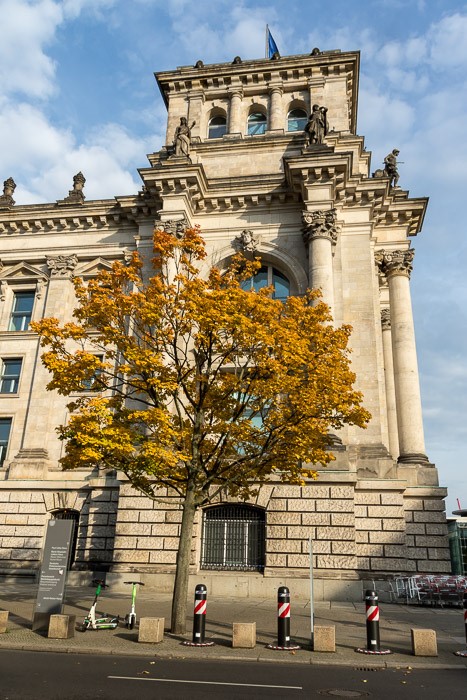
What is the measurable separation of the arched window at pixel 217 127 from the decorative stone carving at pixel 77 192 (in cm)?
829

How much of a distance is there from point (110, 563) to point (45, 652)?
12913 mm

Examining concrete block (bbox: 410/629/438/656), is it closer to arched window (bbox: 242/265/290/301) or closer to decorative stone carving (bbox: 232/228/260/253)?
arched window (bbox: 242/265/290/301)

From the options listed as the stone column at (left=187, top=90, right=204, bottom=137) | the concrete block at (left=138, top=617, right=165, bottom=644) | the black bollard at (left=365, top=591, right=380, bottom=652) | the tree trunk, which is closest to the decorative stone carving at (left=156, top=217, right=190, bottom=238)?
the stone column at (left=187, top=90, right=204, bottom=137)

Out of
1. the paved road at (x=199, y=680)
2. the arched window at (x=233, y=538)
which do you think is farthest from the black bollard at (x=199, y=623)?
the arched window at (x=233, y=538)

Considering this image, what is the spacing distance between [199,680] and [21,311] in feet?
88.2

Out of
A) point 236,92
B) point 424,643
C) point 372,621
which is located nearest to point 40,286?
point 236,92

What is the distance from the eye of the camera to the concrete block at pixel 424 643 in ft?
39.3

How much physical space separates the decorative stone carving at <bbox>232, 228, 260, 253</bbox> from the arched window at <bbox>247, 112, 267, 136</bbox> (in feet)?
29.5

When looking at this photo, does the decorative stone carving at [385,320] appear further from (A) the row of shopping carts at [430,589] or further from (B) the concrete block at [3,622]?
(B) the concrete block at [3,622]

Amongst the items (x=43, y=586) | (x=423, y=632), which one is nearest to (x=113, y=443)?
(x=43, y=586)

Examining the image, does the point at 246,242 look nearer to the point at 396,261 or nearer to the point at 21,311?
the point at 396,261

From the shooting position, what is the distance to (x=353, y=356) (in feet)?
85.2

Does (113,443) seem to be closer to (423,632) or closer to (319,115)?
(423,632)

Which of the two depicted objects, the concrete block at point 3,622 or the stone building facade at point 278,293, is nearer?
the concrete block at point 3,622
